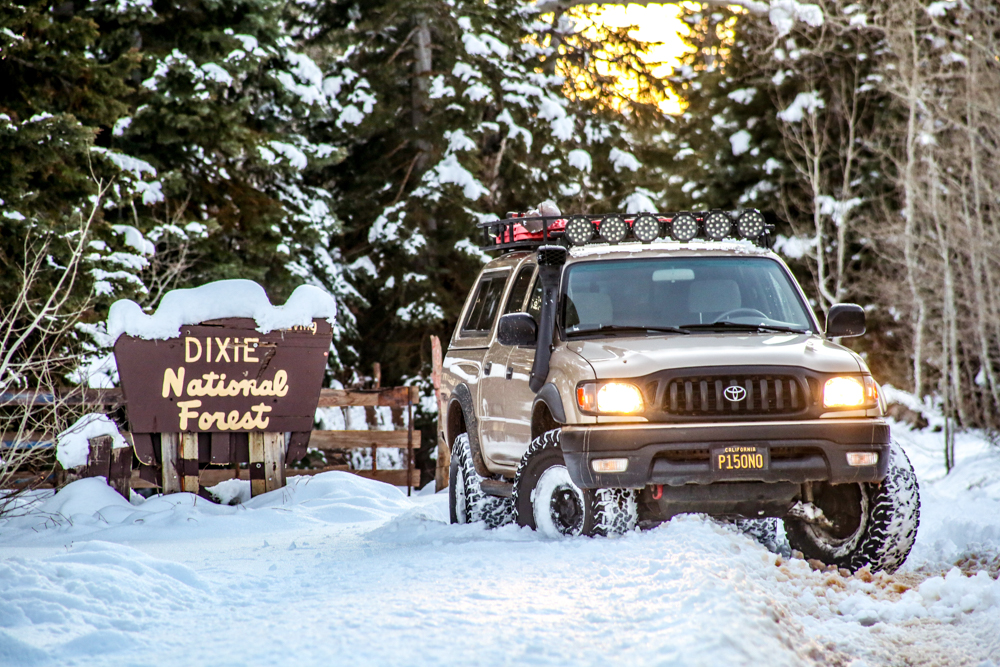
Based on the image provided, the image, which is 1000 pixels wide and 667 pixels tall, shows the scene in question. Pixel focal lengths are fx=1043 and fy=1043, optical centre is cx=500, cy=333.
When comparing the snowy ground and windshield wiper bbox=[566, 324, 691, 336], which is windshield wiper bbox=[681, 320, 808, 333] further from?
the snowy ground

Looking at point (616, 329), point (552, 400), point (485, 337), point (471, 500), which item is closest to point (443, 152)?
point (485, 337)

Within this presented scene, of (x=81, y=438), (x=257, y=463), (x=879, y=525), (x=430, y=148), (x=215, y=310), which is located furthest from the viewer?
(x=430, y=148)

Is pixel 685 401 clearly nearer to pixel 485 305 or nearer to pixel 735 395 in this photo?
pixel 735 395

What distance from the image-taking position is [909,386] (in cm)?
2483

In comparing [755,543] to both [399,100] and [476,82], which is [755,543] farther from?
[399,100]

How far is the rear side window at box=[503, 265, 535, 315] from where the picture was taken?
7914 millimetres

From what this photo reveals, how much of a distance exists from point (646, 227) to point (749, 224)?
2.55 ft

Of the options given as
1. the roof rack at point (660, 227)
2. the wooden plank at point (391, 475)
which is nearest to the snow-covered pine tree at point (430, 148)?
the wooden plank at point (391, 475)

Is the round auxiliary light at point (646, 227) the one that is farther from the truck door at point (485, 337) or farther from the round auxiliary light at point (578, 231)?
the truck door at point (485, 337)

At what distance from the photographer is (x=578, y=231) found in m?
7.56

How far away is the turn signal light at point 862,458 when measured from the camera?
6.07 m

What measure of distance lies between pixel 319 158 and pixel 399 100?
155 inches

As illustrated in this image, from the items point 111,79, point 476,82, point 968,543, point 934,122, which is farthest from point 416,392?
point 934,122

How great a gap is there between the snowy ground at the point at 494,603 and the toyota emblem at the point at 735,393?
759mm
